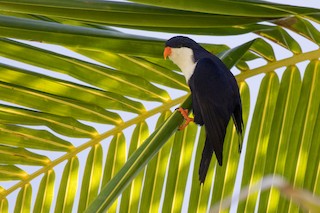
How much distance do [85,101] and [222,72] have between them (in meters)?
0.44

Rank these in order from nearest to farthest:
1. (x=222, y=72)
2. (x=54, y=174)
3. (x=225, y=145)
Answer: (x=222, y=72) < (x=225, y=145) < (x=54, y=174)

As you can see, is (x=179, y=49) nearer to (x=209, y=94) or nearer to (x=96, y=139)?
(x=209, y=94)

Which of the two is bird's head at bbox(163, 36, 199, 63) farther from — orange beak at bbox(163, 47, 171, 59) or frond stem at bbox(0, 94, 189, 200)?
frond stem at bbox(0, 94, 189, 200)

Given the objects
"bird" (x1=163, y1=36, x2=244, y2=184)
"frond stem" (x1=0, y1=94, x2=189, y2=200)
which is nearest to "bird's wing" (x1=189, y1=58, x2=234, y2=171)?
"bird" (x1=163, y1=36, x2=244, y2=184)

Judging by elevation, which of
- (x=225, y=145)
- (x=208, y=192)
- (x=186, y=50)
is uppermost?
(x=186, y=50)

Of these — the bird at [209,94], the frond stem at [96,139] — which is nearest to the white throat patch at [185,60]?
the bird at [209,94]

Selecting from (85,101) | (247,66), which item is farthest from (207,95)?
(85,101)

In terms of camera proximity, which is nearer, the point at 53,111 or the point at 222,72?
Answer: the point at 222,72

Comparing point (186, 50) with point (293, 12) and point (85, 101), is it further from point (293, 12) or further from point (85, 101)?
point (293, 12)

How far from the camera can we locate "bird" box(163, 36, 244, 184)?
5.79 feet

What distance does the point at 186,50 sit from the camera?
203 cm

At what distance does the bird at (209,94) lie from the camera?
176cm

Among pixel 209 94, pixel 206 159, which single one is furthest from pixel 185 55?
pixel 206 159

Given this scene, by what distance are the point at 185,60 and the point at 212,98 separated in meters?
0.19
